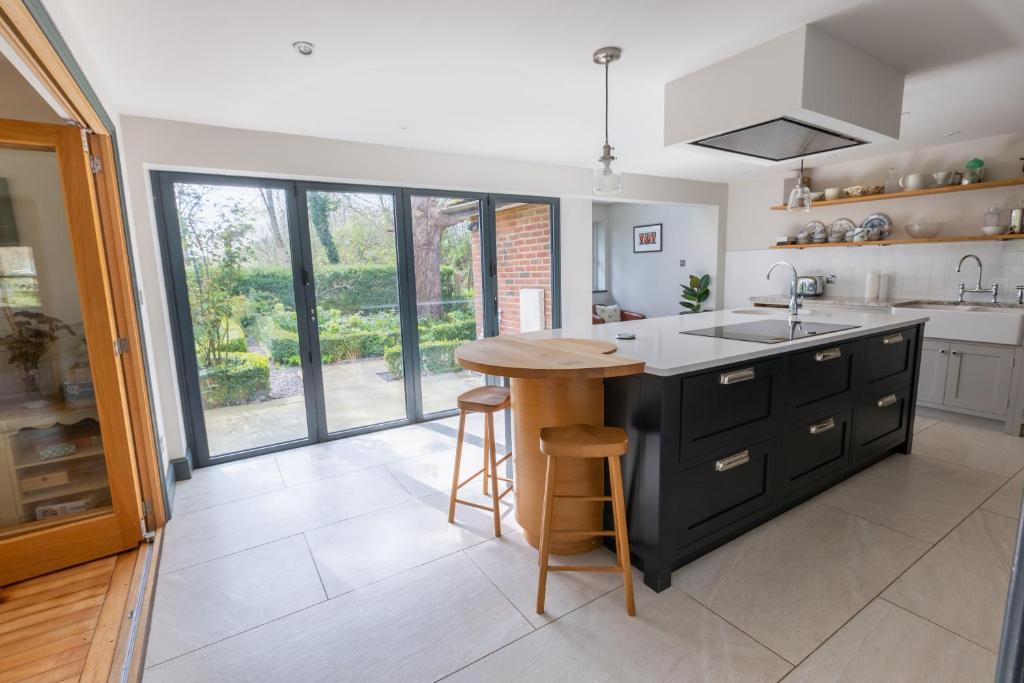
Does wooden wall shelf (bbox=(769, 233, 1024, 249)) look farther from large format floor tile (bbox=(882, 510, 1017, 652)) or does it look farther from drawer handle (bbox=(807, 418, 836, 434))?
drawer handle (bbox=(807, 418, 836, 434))

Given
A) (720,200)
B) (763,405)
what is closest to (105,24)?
(763,405)

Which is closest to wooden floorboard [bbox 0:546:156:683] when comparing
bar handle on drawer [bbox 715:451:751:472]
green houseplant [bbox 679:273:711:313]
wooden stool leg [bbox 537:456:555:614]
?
wooden stool leg [bbox 537:456:555:614]

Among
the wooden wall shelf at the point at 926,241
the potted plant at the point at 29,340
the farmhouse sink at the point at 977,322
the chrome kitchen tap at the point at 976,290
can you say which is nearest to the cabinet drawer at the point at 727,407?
the farmhouse sink at the point at 977,322

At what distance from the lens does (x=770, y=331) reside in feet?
8.65

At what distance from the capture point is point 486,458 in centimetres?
261

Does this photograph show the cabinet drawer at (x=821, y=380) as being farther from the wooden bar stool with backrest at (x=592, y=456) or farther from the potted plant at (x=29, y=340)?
the potted plant at (x=29, y=340)

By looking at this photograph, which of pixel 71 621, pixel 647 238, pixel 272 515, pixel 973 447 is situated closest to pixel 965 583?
pixel 973 447

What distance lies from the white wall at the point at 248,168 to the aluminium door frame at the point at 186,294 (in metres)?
0.09

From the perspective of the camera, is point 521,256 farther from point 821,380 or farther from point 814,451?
point 814,451

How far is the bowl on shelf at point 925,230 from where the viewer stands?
4.26 metres

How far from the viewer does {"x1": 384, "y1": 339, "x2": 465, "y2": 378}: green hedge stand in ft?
13.3

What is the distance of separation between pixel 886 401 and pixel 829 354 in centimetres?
90

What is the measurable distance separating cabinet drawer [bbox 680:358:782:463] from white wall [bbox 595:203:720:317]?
430 centimetres

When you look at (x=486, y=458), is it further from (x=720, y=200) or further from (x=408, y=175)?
(x=720, y=200)
